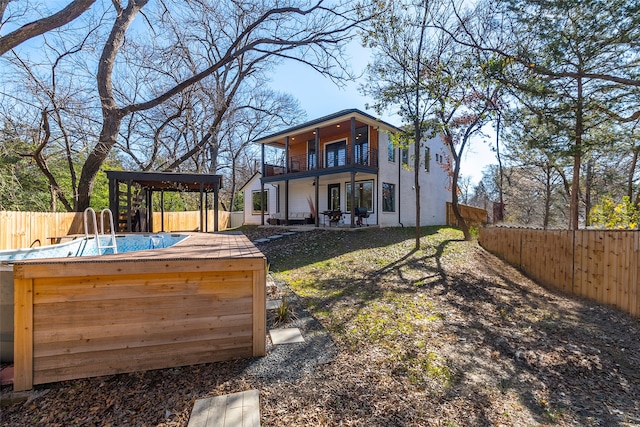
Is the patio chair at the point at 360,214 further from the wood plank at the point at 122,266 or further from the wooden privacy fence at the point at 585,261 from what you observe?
the wood plank at the point at 122,266

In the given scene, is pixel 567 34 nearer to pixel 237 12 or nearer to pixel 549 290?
pixel 549 290

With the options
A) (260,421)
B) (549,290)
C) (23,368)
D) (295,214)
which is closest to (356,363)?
(260,421)

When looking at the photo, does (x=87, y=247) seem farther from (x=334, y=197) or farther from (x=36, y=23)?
(x=334, y=197)

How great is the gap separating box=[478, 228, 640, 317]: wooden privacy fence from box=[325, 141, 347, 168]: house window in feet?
26.6

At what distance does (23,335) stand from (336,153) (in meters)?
13.6

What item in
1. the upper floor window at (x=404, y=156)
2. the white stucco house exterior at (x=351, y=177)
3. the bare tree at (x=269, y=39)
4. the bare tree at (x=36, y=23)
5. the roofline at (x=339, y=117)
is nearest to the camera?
the bare tree at (x=36, y=23)

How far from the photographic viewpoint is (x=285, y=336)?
3.52 metres

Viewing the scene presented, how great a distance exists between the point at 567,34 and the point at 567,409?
7261mm

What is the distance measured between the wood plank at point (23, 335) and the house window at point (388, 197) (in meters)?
12.4

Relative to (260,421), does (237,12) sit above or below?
above

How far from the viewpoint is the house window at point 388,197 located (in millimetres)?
13627

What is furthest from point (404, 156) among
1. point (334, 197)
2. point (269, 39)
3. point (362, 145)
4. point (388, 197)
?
point (269, 39)

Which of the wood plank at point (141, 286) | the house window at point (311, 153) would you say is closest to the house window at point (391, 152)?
the house window at point (311, 153)

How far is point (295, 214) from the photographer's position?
15398 mm
